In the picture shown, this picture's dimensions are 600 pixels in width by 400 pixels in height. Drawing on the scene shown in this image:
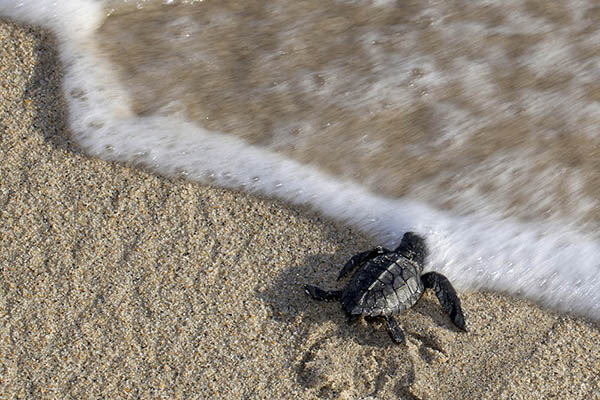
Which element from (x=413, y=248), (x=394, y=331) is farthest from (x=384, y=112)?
(x=394, y=331)

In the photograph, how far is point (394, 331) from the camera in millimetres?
2377

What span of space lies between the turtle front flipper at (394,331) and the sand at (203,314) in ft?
0.13

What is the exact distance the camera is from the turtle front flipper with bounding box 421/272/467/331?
97.0 inches

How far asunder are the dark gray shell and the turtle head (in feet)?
0.30

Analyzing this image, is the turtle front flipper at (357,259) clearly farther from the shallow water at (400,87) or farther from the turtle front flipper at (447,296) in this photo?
the shallow water at (400,87)

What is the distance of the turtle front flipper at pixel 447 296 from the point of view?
8.08 ft

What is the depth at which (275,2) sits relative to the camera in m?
3.72

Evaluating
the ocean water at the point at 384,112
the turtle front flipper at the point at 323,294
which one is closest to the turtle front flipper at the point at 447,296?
the ocean water at the point at 384,112

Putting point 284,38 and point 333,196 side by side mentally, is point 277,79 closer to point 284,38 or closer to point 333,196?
point 284,38

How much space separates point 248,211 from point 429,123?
977 millimetres

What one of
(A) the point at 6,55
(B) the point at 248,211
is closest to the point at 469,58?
(B) the point at 248,211

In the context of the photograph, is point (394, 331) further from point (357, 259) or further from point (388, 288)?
point (357, 259)

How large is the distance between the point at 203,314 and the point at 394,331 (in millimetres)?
665

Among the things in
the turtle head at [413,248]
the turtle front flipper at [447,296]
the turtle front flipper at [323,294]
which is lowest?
the turtle front flipper at [447,296]
